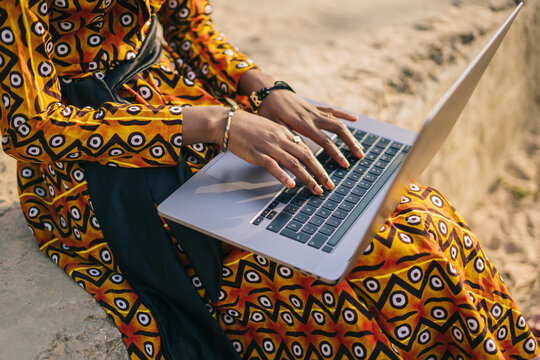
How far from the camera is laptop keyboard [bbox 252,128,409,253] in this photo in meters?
0.94

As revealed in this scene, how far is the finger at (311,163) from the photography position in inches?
40.5

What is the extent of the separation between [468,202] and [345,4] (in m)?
1.36

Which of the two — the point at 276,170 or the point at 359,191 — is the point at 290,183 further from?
the point at 359,191

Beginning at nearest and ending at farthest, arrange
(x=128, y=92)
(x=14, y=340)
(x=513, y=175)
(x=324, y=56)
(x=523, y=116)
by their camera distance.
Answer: (x=14, y=340), (x=128, y=92), (x=324, y=56), (x=513, y=175), (x=523, y=116)

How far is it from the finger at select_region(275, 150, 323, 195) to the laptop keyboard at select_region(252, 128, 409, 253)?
0.02 meters

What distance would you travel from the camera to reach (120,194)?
107 centimetres

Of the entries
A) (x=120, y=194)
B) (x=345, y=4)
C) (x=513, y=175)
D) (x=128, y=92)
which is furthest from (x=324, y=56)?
(x=120, y=194)

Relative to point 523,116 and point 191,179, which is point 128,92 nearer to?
point 191,179

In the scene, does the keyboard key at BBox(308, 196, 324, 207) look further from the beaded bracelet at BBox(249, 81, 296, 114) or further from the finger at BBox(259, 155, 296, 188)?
the beaded bracelet at BBox(249, 81, 296, 114)

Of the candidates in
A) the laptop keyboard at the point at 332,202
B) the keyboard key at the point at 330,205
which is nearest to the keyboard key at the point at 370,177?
the laptop keyboard at the point at 332,202

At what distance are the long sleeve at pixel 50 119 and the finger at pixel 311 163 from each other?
0.69 feet

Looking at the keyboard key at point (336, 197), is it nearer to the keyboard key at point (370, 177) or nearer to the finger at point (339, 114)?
the keyboard key at point (370, 177)

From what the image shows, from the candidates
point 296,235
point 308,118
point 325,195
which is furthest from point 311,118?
point 296,235

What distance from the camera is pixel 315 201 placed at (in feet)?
3.32
